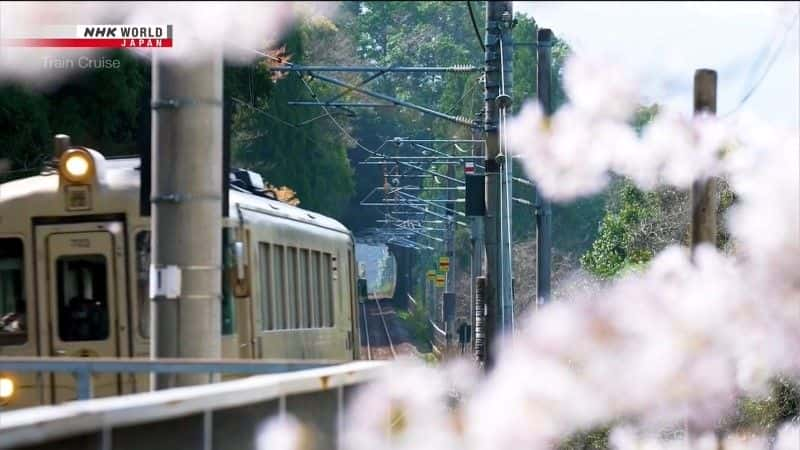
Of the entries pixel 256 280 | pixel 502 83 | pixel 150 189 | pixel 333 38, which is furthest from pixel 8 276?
pixel 333 38

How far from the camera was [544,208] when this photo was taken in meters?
21.8

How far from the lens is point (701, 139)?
11320mm

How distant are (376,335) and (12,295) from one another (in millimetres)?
41478

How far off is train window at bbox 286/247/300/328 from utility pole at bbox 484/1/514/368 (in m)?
6.53

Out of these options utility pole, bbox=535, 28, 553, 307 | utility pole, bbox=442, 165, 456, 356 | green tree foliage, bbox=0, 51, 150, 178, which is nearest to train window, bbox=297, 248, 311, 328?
utility pole, bbox=535, 28, 553, 307

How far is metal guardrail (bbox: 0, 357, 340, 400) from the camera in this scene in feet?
21.2

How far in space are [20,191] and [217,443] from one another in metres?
6.18

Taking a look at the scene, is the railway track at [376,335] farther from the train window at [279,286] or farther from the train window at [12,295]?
the train window at [12,295]

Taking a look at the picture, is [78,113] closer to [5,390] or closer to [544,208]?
[544,208]

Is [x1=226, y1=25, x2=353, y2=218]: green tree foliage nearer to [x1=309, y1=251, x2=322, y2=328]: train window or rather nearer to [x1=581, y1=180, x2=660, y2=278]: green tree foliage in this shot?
[x1=581, y1=180, x2=660, y2=278]: green tree foliage

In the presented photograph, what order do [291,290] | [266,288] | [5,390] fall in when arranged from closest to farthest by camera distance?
[5,390] < [266,288] < [291,290]

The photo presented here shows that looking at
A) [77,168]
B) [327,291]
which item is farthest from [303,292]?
[77,168]

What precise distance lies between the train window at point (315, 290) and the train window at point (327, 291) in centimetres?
20

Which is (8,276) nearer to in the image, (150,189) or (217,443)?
(150,189)
